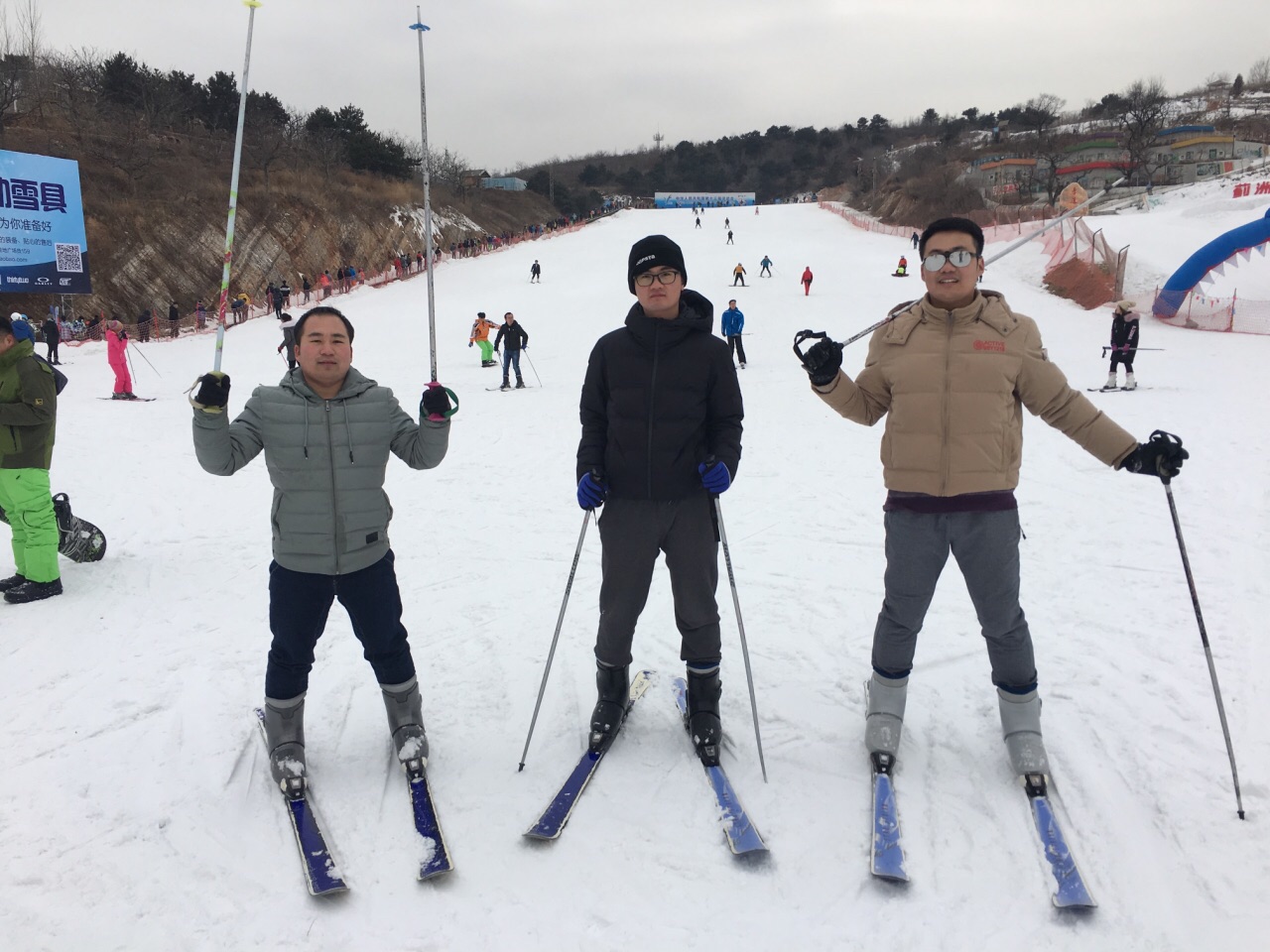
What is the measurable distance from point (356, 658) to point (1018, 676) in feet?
10.1

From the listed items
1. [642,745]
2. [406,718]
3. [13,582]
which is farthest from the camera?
[13,582]

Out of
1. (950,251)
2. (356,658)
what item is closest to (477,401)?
(356,658)

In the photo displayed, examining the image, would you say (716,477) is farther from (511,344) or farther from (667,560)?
(511,344)

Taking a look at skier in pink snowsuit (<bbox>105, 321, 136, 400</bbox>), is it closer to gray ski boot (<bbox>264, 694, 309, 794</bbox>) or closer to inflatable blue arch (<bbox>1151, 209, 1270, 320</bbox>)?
gray ski boot (<bbox>264, 694, 309, 794</bbox>)

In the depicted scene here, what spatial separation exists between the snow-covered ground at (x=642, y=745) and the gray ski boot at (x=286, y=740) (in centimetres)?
11

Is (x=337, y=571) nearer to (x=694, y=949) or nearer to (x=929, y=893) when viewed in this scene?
(x=694, y=949)

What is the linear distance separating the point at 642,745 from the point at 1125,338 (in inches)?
404

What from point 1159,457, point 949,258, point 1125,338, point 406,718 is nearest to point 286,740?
point 406,718

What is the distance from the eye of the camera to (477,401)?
12.2 meters

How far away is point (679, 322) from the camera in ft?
8.97

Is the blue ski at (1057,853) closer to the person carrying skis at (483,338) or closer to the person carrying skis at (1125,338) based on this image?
the person carrying skis at (1125,338)

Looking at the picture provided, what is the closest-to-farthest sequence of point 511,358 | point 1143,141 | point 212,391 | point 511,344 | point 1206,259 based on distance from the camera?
1. point 212,391
2. point 511,344
3. point 511,358
4. point 1206,259
5. point 1143,141

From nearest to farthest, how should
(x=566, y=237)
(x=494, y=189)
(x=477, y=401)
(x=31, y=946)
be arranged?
(x=31, y=946)
(x=477, y=401)
(x=566, y=237)
(x=494, y=189)

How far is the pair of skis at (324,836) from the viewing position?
2326 millimetres
